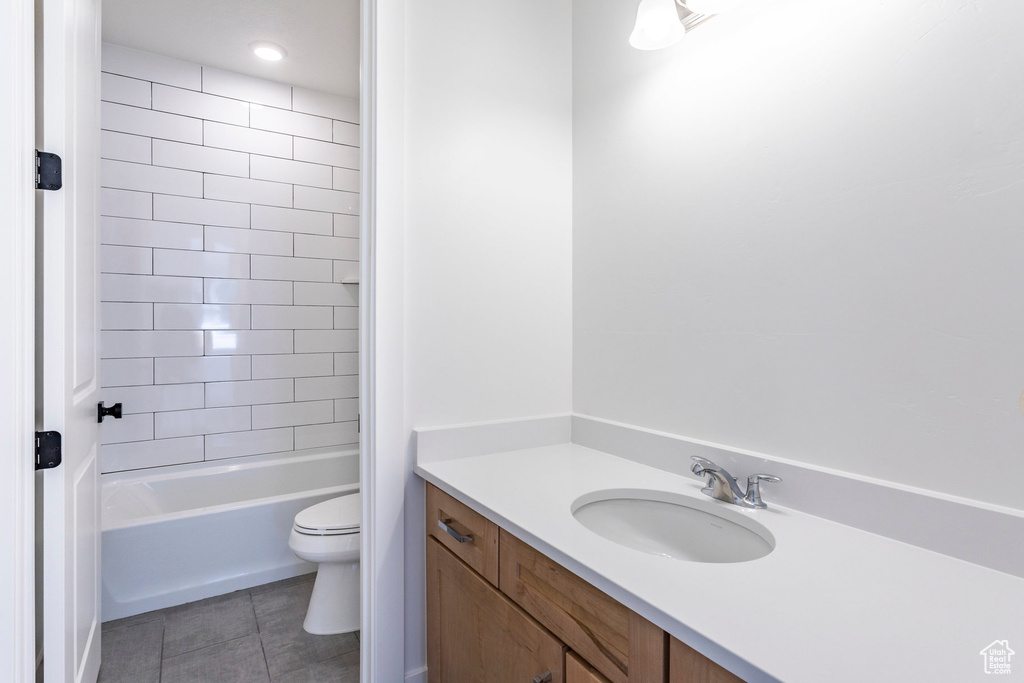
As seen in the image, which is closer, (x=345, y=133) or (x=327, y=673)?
(x=327, y=673)

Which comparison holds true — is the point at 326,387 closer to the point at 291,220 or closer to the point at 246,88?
the point at 291,220

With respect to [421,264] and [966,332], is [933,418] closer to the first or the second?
[966,332]

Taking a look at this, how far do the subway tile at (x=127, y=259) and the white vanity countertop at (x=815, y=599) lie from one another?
223cm

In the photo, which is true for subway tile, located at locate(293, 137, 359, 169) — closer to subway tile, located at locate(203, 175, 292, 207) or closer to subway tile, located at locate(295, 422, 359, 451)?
subway tile, located at locate(203, 175, 292, 207)

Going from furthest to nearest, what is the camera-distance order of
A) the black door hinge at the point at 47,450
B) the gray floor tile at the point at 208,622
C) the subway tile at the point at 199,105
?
the subway tile at the point at 199,105 < the gray floor tile at the point at 208,622 < the black door hinge at the point at 47,450

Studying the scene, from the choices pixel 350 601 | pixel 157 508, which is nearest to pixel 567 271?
pixel 350 601

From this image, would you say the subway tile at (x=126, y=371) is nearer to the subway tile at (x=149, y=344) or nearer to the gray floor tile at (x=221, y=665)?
the subway tile at (x=149, y=344)

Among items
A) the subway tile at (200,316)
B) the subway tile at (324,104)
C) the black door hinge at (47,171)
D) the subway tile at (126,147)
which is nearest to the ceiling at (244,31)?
the subway tile at (324,104)

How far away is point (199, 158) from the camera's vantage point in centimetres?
248

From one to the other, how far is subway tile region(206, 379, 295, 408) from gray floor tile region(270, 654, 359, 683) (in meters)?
1.38

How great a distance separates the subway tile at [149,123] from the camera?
91.4 inches

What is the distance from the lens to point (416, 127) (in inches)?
57.3

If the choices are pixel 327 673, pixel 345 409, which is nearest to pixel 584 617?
pixel 327 673

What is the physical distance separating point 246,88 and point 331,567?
7.65 feet
